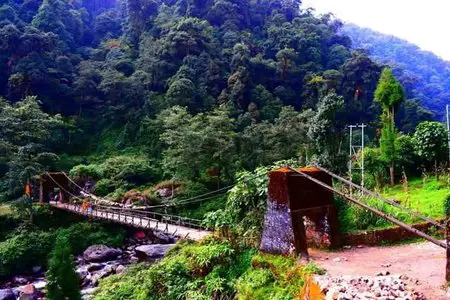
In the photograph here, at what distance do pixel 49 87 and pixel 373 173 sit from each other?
69.3 ft

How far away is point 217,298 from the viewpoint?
5891 mm

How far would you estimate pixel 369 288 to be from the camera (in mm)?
4027

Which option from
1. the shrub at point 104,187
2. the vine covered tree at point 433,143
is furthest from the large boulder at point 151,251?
the vine covered tree at point 433,143

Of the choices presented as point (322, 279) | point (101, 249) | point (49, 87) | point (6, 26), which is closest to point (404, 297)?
point (322, 279)

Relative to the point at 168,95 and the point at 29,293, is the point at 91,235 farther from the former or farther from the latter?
the point at 168,95

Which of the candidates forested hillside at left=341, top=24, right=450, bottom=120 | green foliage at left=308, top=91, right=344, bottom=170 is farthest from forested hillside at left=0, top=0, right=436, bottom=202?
forested hillside at left=341, top=24, right=450, bottom=120

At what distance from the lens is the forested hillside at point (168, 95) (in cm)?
1792

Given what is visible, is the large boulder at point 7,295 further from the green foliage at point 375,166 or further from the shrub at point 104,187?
the green foliage at point 375,166

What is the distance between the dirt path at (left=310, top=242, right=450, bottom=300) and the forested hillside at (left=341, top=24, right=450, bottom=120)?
→ 1634 inches

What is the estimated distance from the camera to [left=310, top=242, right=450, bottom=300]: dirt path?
4324mm

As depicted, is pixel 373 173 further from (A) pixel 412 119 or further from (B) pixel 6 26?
(B) pixel 6 26

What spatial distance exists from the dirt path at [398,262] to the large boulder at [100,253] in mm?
10510

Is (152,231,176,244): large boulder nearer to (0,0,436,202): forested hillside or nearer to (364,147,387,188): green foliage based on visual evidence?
(0,0,436,202): forested hillside

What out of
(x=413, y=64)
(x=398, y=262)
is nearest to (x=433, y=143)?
(x=398, y=262)
